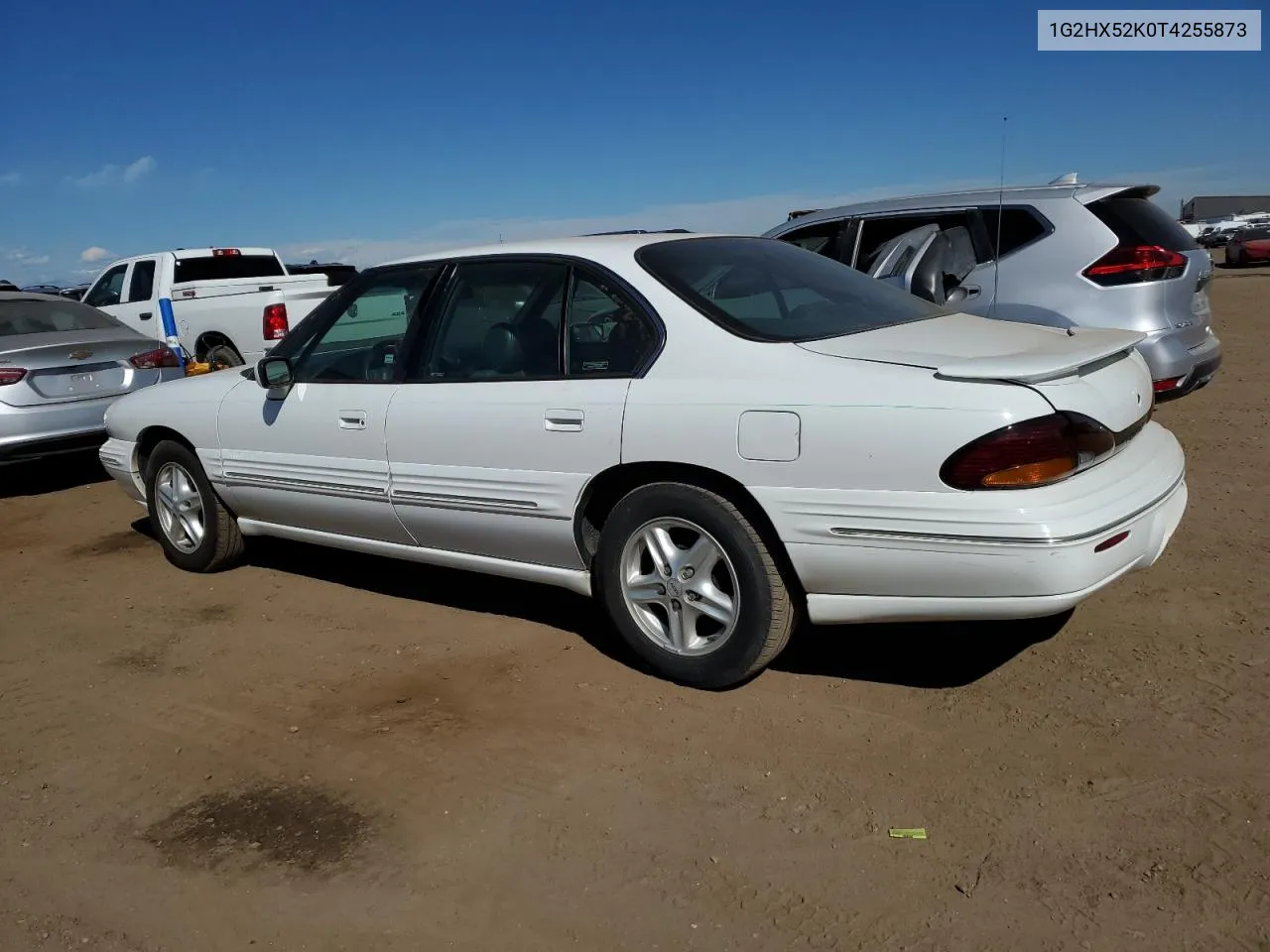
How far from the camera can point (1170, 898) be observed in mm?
2531

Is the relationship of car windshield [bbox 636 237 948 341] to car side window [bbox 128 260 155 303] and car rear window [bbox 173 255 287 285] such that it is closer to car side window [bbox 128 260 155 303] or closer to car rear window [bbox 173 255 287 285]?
car rear window [bbox 173 255 287 285]

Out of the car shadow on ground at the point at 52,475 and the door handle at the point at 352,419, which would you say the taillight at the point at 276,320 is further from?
the door handle at the point at 352,419

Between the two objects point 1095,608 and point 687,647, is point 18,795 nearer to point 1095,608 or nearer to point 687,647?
point 687,647

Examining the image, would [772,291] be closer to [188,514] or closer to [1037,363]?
[1037,363]

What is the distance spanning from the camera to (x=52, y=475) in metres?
9.09

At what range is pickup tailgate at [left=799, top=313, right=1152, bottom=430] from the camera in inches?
124

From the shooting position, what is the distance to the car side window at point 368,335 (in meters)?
4.58

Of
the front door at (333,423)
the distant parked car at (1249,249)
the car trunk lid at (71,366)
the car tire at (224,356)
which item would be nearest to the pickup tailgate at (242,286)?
the car tire at (224,356)

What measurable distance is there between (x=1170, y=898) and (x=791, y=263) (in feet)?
8.72

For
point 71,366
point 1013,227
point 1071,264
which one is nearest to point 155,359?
point 71,366

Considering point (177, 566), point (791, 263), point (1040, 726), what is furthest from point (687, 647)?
point (177, 566)

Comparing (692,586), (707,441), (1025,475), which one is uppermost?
(707,441)

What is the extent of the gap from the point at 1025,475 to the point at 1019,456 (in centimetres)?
6

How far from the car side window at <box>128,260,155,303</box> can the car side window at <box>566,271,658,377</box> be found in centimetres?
1004
